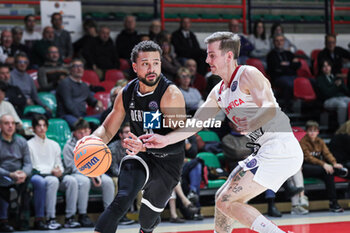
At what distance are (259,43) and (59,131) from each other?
207 inches

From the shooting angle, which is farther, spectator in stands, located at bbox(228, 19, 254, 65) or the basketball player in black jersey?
spectator in stands, located at bbox(228, 19, 254, 65)

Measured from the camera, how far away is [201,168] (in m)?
8.33

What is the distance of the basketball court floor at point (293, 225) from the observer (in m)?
6.69

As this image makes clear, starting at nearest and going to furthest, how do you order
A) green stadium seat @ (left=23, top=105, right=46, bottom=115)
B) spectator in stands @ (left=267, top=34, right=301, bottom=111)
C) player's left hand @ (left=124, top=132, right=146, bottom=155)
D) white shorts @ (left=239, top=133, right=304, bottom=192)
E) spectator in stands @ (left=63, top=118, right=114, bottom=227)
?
player's left hand @ (left=124, top=132, right=146, bottom=155) < white shorts @ (left=239, top=133, right=304, bottom=192) < spectator in stands @ (left=63, top=118, right=114, bottom=227) < green stadium seat @ (left=23, top=105, right=46, bottom=115) < spectator in stands @ (left=267, top=34, right=301, bottom=111)

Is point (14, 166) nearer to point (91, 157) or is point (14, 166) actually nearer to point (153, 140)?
point (91, 157)

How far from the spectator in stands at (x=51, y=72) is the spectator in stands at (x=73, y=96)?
663mm

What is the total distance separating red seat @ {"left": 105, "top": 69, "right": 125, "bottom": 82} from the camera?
10594 mm

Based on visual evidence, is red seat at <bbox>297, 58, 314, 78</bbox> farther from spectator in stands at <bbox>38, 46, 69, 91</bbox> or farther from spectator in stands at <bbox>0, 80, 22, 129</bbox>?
spectator in stands at <bbox>0, 80, 22, 129</bbox>

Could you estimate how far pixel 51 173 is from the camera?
7762 mm

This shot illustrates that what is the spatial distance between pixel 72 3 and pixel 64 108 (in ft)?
9.67

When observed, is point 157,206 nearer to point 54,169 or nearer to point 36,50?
point 54,169

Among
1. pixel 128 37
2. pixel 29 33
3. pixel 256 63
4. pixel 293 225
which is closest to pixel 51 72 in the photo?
pixel 29 33

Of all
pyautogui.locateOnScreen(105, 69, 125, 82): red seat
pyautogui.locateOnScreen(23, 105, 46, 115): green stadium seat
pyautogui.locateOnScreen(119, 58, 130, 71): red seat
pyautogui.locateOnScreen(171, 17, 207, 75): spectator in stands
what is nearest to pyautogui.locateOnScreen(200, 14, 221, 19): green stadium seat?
pyautogui.locateOnScreen(171, 17, 207, 75): spectator in stands

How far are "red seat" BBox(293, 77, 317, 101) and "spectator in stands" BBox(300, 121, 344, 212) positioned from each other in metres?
1.85
